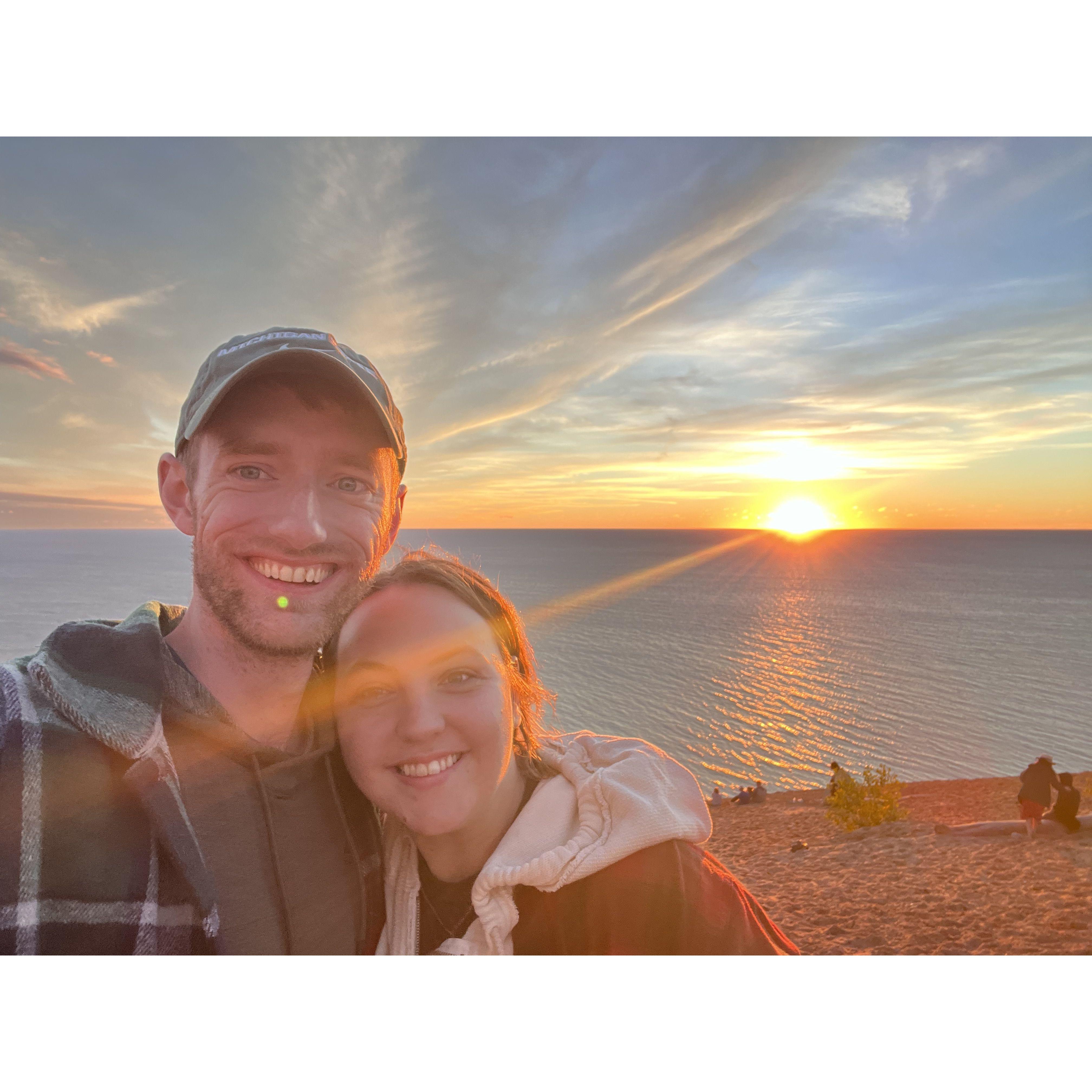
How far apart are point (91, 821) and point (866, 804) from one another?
47.0 feet

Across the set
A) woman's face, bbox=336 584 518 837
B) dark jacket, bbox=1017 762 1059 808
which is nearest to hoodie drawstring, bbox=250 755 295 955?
woman's face, bbox=336 584 518 837

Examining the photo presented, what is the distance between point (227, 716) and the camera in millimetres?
2174

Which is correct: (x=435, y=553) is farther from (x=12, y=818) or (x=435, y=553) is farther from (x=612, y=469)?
(x=612, y=469)

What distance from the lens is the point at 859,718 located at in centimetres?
3425

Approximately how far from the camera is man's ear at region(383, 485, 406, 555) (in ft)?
8.73

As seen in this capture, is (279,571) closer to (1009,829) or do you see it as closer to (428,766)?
(428,766)

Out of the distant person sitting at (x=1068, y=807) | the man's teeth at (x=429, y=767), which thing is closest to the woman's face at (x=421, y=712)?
the man's teeth at (x=429, y=767)

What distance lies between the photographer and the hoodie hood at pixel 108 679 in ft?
6.12

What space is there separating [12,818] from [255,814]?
2.18 feet

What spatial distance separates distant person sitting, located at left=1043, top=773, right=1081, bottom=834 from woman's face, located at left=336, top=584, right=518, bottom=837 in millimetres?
11407

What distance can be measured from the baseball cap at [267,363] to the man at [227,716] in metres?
0.01

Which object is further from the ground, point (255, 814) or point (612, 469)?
point (612, 469)

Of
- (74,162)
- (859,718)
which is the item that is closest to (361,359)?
(74,162)

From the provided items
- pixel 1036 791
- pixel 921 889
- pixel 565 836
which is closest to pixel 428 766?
pixel 565 836
